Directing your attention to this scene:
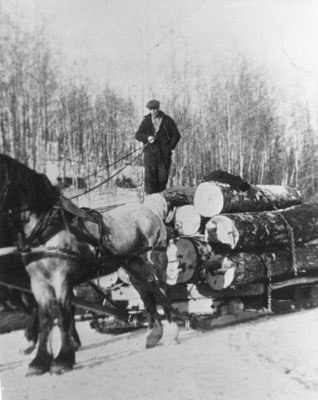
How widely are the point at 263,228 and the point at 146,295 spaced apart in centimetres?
207

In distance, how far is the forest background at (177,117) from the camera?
1046 centimetres

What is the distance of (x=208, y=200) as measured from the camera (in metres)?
6.58

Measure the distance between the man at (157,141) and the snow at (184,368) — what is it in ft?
7.88

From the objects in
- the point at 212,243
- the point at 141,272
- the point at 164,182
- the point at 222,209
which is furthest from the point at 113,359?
the point at 164,182

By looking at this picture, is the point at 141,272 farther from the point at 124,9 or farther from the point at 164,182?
the point at 124,9

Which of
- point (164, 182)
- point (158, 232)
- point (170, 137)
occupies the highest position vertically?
point (170, 137)

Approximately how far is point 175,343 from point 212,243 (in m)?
1.50

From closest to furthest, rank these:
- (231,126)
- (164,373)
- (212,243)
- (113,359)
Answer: (164,373) → (113,359) → (212,243) → (231,126)

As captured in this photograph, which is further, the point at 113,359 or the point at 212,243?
the point at 212,243

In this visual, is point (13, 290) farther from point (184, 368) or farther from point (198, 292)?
point (198, 292)

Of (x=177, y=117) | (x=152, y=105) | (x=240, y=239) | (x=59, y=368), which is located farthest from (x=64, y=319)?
(x=177, y=117)

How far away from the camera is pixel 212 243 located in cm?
638

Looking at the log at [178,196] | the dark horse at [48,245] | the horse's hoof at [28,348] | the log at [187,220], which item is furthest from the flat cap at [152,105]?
the horse's hoof at [28,348]

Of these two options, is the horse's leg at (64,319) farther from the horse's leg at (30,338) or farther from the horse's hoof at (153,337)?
the horse's hoof at (153,337)
